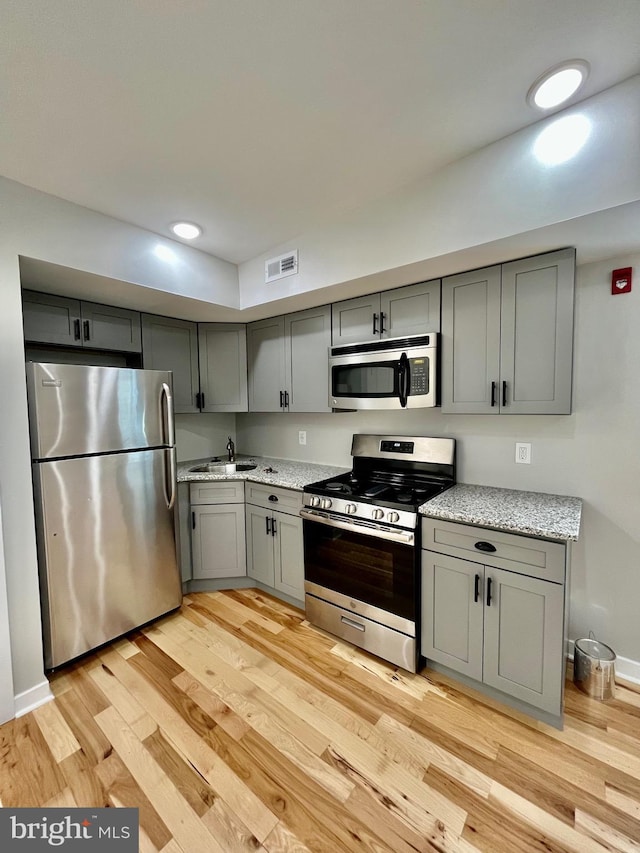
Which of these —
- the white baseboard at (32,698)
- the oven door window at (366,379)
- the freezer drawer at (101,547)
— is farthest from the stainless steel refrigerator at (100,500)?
the oven door window at (366,379)

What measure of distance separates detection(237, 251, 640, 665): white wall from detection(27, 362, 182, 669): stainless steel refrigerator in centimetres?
223

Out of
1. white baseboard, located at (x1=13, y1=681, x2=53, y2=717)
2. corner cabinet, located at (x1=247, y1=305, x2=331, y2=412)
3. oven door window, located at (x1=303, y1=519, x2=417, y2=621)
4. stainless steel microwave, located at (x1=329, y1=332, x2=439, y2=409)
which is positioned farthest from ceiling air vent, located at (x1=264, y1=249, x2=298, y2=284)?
white baseboard, located at (x1=13, y1=681, x2=53, y2=717)

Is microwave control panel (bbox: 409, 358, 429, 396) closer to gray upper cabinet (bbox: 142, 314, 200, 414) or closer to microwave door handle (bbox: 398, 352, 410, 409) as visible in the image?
microwave door handle (bbox: 398, 352, 410, 409)

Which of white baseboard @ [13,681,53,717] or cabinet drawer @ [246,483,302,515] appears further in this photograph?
cabinet drawer @ [246,483,302,515]

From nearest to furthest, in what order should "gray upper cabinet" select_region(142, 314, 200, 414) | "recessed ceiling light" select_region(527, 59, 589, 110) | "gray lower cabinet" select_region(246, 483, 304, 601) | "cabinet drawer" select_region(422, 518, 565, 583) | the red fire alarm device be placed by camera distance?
"recessed ceiling light" select_region(527, 59, 589, 110), "cabinet drawer" select_region(422, 518, 565, 583), the red fire alarm device, "gray lower cabinet" select_region(246, 483, 304, 601), "gray upper cabinet" select_region(142, 314, 200, 414)

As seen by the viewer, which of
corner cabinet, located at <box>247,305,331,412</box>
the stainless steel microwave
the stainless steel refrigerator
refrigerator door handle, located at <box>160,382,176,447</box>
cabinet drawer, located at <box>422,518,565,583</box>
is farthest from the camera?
corner cabinet, located at <box>247,305,331,412</box>

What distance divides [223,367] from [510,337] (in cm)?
233

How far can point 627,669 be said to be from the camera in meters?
1.91

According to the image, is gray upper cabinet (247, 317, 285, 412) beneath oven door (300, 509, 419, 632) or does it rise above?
above

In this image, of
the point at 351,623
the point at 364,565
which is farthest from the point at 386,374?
the point at 351,623

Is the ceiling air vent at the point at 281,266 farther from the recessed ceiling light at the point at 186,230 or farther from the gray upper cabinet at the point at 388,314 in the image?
the recessed ceiling light at the point at 186,230

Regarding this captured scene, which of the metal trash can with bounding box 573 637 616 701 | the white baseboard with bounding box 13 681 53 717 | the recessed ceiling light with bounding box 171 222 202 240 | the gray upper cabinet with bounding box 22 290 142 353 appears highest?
the recessed ceiling light with bounding box 171 222 202 240

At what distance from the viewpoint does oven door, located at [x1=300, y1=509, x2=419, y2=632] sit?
1.92m

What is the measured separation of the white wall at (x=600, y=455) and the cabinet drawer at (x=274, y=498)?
1.34m
